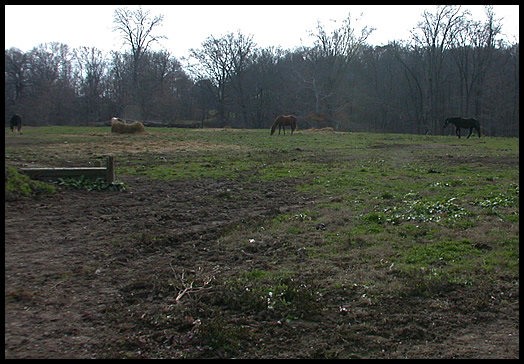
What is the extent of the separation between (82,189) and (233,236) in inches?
175

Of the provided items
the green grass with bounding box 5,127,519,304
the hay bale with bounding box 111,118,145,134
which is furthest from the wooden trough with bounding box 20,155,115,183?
the hay bale with bounding box 111,118,145,134

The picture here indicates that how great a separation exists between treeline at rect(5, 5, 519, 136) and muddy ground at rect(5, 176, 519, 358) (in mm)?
49119

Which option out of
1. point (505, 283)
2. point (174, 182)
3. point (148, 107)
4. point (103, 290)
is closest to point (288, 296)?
point (103, 290)

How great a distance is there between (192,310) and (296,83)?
5928 centimetres

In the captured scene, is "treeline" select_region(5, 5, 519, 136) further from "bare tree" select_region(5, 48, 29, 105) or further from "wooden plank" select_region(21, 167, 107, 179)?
"wooden plank" select_region(21, 167, 107, 179)

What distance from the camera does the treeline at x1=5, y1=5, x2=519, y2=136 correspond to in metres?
49.8

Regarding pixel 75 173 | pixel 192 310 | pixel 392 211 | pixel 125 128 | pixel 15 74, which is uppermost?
pixel 15 74

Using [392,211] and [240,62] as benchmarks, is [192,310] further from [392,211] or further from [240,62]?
[240,62]

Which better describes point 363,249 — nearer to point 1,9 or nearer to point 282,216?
point 282,216

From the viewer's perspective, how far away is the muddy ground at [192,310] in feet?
11.1

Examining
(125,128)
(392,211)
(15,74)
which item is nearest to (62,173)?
(392,211)

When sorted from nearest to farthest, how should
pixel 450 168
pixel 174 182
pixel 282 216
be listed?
pixel 282 216 < pixel 174 182 < pixel 450 168

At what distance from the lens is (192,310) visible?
13.1 ft

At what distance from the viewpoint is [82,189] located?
30.8 ft
